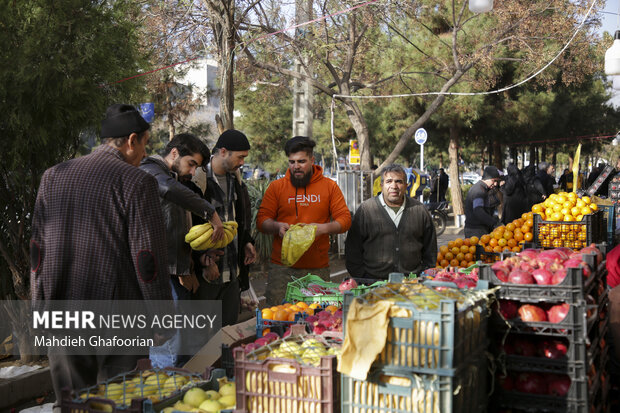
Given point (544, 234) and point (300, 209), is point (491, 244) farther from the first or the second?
point (300, 209)

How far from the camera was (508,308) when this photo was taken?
316 centimetres

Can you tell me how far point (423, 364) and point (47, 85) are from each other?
417 centimetres

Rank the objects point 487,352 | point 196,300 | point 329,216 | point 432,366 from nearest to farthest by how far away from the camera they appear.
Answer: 1. point 432,366
2. point 487,352
3. point 196,300
4. point 329,216

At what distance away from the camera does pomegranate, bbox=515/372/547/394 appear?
10.2 ft

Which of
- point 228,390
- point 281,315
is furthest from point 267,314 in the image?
point 228,390

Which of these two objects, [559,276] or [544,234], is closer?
[559,276]

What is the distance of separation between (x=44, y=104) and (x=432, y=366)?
4237 millimetres

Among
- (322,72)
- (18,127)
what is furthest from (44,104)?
(322,72)

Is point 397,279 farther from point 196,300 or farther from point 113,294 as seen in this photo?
point 196,300

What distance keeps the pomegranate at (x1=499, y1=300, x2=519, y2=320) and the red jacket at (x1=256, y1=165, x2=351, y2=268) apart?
93.8 inches

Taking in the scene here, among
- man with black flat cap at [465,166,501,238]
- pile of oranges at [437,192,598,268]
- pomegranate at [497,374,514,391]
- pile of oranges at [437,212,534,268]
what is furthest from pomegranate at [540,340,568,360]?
man with black flat cap at [465,166,501,238]

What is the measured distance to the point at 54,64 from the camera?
17.3ft

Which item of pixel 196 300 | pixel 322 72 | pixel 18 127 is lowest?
pixel 196 300

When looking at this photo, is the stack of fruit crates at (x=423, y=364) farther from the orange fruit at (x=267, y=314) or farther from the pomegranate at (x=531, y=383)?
the orange fruit at (x=267, y=314)
